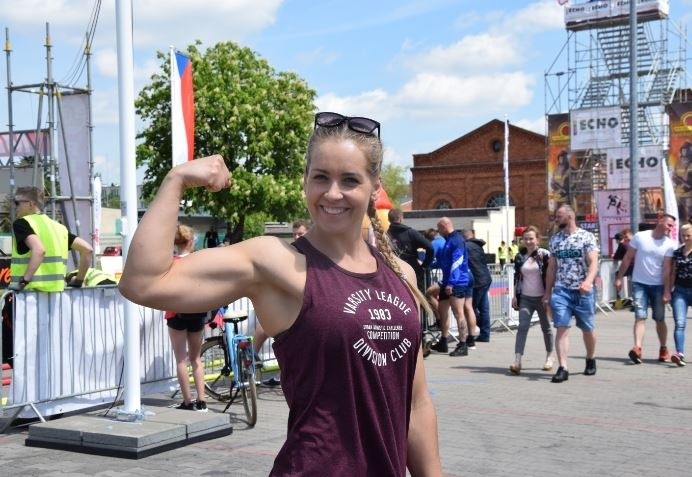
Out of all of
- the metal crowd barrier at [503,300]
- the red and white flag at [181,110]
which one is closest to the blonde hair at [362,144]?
the red and white flag at [181,110]

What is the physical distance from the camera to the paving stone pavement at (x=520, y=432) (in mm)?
6543

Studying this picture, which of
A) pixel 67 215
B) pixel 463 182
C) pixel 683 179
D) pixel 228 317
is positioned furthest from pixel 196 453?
pixel 463 182

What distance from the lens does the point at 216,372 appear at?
10406mm

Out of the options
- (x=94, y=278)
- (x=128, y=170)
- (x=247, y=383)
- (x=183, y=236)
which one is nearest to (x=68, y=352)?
(x=183, y=236)

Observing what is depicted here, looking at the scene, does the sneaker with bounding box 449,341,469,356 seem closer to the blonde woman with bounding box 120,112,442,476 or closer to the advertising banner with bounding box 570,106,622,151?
the blonde woman with bounding box 120,112,442,476

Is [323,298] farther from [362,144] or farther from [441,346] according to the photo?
[441,346]

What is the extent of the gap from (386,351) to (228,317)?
6333mm

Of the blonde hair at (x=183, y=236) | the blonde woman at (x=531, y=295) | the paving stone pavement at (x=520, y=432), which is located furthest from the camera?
the blonde woman at (x=531, y=295)

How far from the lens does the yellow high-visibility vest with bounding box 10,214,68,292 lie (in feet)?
26.7

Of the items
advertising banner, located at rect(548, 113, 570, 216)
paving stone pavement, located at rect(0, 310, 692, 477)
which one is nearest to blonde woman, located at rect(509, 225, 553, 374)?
paving stone pavement, located at rect(0, 310, 692, 477)

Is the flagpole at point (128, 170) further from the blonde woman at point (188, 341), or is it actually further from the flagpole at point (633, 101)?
the flagpole at point (633, 101)

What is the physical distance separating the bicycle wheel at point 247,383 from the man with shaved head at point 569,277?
3850mm

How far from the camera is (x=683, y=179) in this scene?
117 feet

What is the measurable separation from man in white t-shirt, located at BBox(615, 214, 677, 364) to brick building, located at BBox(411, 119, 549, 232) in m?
49.6
